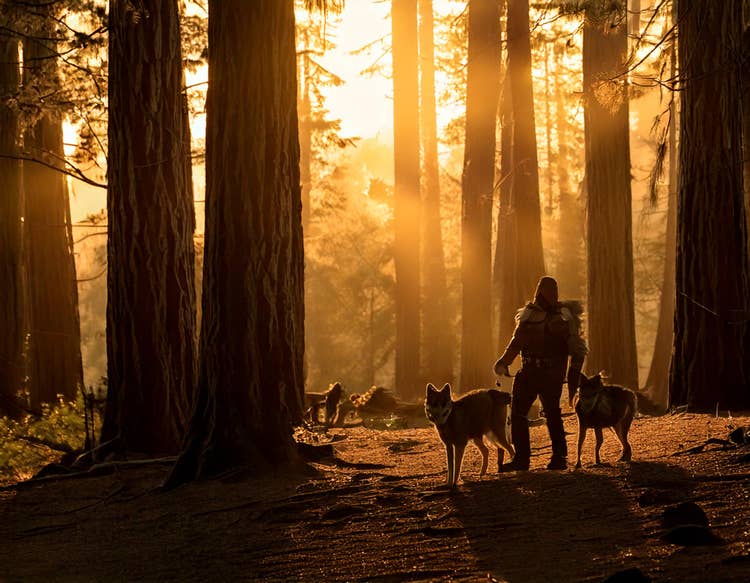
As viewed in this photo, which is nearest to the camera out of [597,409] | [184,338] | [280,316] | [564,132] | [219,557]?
[219,557]

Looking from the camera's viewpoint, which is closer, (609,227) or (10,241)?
(609,227)

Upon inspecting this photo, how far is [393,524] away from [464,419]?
6.00 ft

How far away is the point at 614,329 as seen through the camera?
64.3 feet

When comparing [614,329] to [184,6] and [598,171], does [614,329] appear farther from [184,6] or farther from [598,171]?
[184,6]

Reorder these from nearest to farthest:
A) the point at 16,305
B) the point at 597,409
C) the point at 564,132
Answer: the point at 597,409
the point at 16,305
the point at 564,132

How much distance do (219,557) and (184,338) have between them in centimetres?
536

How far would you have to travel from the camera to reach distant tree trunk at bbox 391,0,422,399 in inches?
1248

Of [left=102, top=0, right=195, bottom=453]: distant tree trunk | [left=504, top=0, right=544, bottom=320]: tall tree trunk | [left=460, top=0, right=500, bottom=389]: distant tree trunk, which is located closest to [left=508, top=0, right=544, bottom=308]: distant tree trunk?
[left=504, top=0, right=544, bottom=320]: tall tree trunk

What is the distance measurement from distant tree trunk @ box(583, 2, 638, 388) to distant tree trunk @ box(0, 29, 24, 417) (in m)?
11.6

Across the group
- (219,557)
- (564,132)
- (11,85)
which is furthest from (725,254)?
(564,132)

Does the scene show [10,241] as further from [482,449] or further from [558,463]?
[558,463]

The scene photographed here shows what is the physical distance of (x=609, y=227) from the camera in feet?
65.7

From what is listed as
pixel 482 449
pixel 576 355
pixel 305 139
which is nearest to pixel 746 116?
pixel 576 355

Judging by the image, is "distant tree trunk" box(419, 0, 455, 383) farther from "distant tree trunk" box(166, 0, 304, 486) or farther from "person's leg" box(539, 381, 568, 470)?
"person's leg" box(539, 381, 568, 470)
